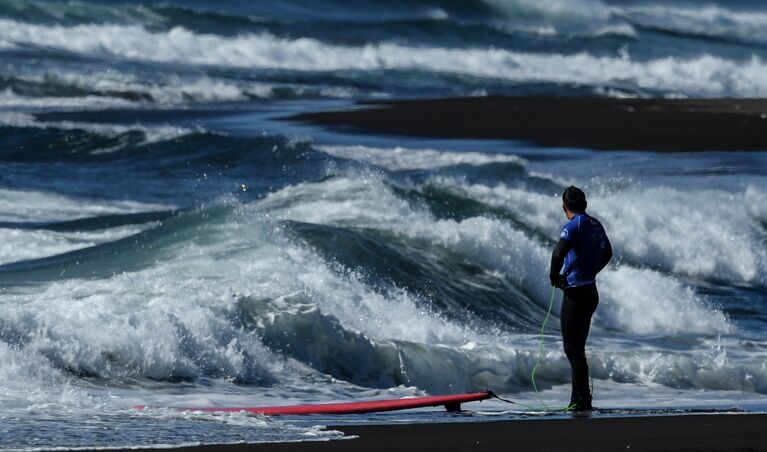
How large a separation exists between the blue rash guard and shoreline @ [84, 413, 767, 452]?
86 cm

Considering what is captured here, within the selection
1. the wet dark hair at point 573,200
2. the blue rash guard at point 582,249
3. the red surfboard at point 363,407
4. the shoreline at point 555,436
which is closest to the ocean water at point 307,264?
the red surfboard at point 363,407

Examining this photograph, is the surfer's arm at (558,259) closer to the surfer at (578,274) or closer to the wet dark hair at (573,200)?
the surfer at (578,274)

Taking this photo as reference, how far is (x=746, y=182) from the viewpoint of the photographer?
62.7ft

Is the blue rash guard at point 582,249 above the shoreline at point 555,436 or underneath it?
above

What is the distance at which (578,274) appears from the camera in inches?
351

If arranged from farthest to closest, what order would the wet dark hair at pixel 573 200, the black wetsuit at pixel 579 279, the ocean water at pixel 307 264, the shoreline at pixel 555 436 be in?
the ocean water at pixel 307 264, the wet dark hair at pixel 573 200, the black wetsuit at pixel 579 279, the shoreline at pixel 555 436

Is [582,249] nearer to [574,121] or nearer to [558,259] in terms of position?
[558,259]

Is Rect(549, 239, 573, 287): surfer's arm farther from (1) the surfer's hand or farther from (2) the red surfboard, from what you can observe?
(2) the red surfboard

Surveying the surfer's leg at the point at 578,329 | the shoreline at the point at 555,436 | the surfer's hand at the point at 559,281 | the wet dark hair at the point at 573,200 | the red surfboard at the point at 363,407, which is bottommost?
the red surfboard at the point at 363,407

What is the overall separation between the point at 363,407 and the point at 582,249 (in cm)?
153

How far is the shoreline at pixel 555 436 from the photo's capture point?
24.0ft

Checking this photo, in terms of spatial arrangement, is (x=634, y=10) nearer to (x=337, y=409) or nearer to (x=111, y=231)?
(x=111, y=231)

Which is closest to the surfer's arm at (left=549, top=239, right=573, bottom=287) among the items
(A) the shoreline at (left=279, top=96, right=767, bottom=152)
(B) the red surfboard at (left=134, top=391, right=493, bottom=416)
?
(B) the red surfboard at (left=134, top=391, right=493, bottom=416)

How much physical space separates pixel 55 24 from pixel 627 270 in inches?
967
